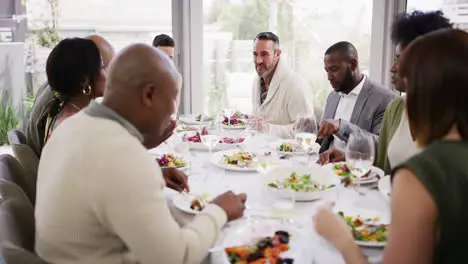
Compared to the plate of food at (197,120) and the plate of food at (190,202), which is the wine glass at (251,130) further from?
the plate of food at (190,202)

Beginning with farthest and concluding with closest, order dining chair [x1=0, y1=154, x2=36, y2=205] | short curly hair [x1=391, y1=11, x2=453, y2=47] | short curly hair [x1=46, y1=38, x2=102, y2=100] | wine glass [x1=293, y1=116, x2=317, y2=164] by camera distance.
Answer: wine glass [x1=293, y1=116, x2=317, y2=164], short curly hair [x1=391, y1=11, x2=453, y2=47], short curly hair [x1=46, y1=38, x2=102, y2=100], dining chair [x1=0, y1=154, x2=36, y2=205]

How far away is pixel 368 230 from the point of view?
4.52 ft

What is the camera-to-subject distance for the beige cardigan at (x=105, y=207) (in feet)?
3.58

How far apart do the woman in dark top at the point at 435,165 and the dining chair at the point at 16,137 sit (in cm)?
182

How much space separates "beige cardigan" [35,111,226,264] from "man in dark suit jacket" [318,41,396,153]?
173 cm

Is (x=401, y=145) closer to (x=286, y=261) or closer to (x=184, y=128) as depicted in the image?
(x=286, y=261)

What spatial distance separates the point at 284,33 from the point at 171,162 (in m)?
2.68

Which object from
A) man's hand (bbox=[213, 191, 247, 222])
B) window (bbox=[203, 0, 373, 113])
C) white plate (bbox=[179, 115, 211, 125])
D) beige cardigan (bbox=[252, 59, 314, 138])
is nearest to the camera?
man's hand (bbox=[213, 191, 247, 222])

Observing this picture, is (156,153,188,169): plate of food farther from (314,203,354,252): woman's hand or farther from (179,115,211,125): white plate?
(179,115,211,125): white plate

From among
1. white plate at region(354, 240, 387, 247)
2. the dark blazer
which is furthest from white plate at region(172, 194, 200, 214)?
the dark blazer

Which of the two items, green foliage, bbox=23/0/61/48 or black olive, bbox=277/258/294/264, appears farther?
green foliage, bbox=23/0/61/48

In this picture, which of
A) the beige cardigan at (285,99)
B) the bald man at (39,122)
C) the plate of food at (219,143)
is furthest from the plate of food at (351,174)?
the beige cardigan at (285,99)

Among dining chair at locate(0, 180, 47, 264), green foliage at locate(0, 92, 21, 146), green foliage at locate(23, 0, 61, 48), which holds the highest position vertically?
green foliage at locate(23, 0, 61, 48)

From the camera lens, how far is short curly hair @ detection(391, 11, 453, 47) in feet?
7.18
